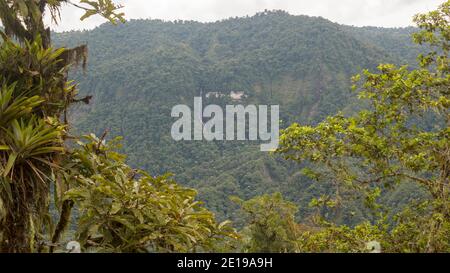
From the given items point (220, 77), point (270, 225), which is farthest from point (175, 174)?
point (220, 77)

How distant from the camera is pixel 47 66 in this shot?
3738 mm

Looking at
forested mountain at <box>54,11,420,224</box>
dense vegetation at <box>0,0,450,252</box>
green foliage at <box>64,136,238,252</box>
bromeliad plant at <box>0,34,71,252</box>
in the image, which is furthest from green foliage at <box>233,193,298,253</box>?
forested mountain at <box>54,11,420,224</box>

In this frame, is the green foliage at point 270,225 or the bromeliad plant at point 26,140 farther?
the green foliage at point 270,225

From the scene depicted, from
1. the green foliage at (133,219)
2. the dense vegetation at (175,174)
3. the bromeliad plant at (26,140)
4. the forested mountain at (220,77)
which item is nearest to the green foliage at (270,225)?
the dense vegetation at (175,174)

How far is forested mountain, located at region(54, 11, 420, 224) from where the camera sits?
48.5m

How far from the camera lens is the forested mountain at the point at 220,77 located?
4847 cm

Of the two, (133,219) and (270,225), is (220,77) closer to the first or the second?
(270,225)

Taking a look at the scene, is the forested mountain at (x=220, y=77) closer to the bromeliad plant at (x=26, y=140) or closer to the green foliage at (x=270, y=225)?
the green foliage at (x=270, y=225)

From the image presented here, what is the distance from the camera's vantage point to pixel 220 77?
75.8 m

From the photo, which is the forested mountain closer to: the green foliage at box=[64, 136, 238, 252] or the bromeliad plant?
the bromeliad plant

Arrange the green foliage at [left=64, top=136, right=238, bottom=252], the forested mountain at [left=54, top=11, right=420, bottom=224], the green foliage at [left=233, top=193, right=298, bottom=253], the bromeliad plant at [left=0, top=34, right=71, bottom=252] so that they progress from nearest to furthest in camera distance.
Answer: the green foliage at [left=64, top=136, right=238, bottom=252] → the bromeliad plant at [left=0, top=34, right=71, bottom=252] → the green foliage at [left=233, top=193, right=298, bottom=253] → the forested mountain at [left=54, top=11, right=420, bottom=224]

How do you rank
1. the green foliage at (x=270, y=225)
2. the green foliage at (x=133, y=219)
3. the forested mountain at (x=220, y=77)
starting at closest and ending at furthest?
the green foliage at (x=133, y=219) < the green foliage at (x=270, y=225) < the forested mountain at (x=220, y=77)

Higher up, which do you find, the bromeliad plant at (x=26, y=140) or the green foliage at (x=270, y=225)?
the bromeliad plant at (x=26, y=140)
